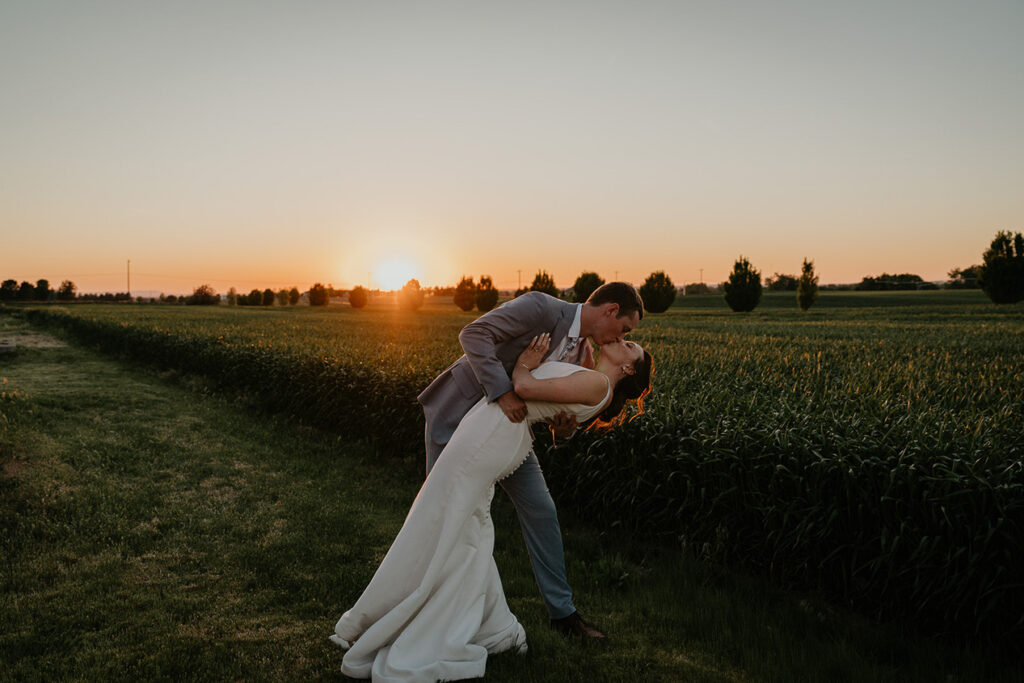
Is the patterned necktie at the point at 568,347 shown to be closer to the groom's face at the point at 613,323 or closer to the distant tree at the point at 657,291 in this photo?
the groom's face at the point at 613,323

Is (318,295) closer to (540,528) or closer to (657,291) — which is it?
(657,291)

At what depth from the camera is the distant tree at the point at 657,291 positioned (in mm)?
52062

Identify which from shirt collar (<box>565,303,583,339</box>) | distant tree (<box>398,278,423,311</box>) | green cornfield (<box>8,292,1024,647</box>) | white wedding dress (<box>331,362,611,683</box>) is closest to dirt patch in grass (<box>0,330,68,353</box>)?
green cornfield (<box>8,292,1024,647</box>)

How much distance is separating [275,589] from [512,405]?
93.3 inches

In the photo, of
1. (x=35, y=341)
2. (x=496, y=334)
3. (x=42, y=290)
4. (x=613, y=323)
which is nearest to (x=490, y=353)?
(x=496, y=334)

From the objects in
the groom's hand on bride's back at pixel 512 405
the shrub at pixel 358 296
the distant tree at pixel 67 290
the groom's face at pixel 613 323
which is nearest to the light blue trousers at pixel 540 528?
the groom's hand on bride's back at pixel 512 405

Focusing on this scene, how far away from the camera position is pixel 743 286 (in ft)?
162

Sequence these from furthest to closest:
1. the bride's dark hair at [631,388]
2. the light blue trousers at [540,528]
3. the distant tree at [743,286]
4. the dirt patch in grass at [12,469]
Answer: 1. the distant tree at [743,286]
2. the dirt patch in grass at [12,469]
3. the light blue trousers at [540,528]
4. the bride's dark hair at [631,388]

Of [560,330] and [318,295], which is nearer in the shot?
[560,330]

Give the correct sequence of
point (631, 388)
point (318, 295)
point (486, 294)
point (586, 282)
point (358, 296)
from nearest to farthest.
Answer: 1. point (631, 388)
2. point (586, 282)
3. point (486, 294)
4. point (358, 296)
5. point (318, 295)

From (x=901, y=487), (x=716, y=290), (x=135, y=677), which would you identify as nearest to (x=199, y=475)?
(x=135, y=677)

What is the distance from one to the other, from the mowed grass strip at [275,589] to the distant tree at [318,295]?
7828cm

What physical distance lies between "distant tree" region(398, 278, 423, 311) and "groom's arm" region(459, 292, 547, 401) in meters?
63.7

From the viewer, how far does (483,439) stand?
2914mm
